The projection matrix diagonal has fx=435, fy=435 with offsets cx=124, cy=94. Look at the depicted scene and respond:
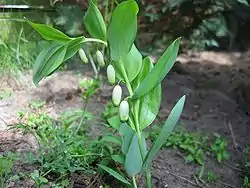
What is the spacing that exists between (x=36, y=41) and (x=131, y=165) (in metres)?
1.57

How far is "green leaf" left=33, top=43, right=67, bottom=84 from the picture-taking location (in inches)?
48.6

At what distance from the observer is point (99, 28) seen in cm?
127

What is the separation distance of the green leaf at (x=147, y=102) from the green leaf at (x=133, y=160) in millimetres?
68

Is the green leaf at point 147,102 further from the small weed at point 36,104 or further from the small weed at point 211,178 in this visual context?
the small weed at point 36,104

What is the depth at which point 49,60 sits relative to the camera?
126 centimetres

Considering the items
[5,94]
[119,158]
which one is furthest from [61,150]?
[5,94]

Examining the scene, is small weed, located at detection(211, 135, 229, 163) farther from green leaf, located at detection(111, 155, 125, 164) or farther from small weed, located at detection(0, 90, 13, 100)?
small weed, located at detection(0, 90, 13, 100)

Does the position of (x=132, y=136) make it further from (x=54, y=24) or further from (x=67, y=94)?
(x=54, y=24)

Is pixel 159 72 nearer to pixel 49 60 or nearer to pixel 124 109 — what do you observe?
pixel 124 109

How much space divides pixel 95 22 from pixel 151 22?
161 centimetres

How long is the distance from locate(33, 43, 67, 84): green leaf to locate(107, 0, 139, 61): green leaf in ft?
0.46

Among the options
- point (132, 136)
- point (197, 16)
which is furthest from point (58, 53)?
point (197, 16)

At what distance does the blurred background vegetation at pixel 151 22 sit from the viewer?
2.57 metres

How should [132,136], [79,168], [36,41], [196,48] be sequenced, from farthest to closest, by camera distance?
[196,48], [36,41], [79,168], [132,136]
